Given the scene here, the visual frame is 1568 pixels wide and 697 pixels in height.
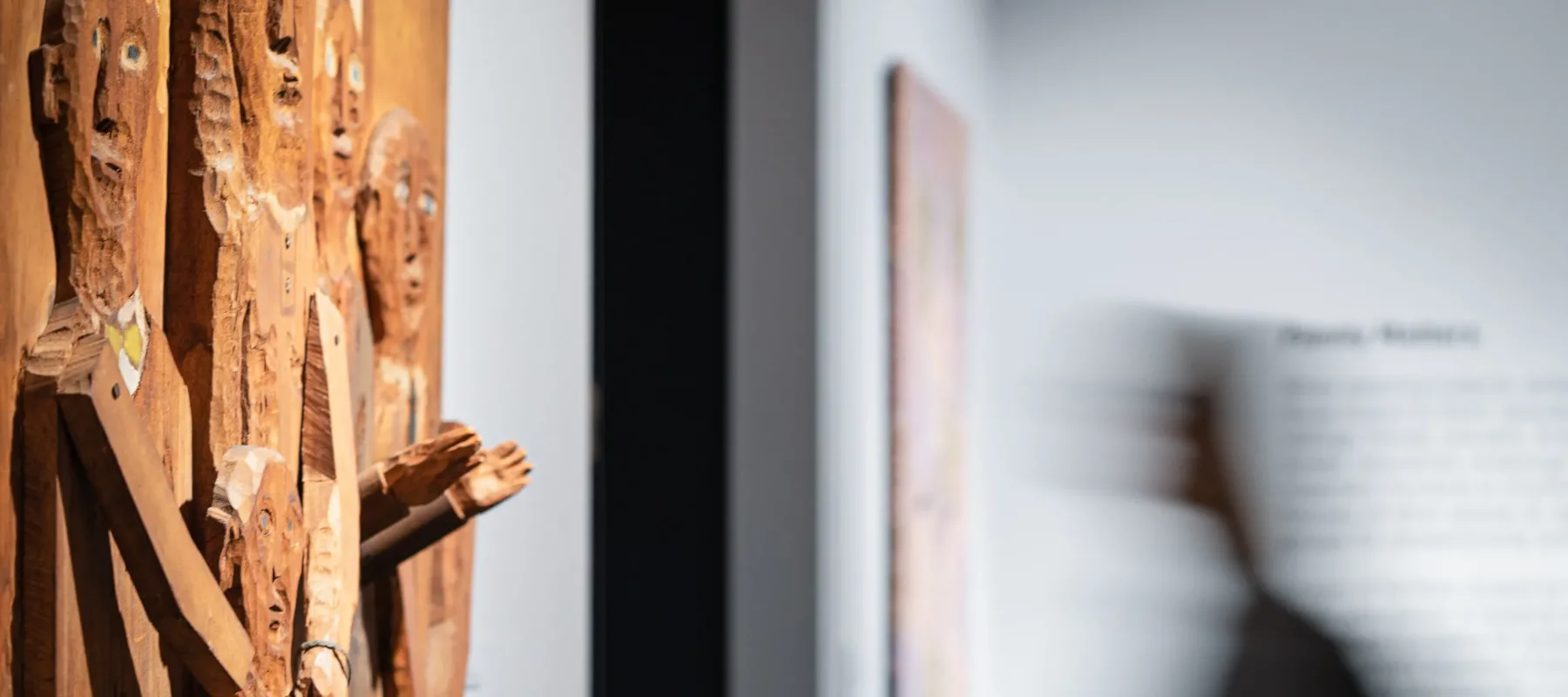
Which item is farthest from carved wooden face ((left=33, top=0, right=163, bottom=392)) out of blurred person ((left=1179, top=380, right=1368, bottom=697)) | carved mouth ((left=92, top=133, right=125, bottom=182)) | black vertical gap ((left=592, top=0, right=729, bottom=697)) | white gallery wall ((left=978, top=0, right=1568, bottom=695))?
Result: blurred person ((left=1179, top=380, right=1368, bottom=697))

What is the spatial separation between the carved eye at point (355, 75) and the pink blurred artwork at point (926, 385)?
1.27 m

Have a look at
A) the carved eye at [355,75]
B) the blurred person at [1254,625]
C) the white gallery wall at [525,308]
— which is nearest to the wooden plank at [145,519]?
the carved eye at [355,75]

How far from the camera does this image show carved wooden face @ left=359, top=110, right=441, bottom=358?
0.63m

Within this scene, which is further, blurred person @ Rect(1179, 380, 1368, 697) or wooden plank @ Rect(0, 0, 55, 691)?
blurred person @ Rect(1179, 380, 1368, 697)

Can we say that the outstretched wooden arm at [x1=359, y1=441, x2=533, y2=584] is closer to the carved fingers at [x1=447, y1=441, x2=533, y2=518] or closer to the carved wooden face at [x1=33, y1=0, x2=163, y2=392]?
the carved fingers at [x1=447, y1=441, x2=533, y2=518]

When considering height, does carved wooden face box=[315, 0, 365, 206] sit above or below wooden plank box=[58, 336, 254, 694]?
above

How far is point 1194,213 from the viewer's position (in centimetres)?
256

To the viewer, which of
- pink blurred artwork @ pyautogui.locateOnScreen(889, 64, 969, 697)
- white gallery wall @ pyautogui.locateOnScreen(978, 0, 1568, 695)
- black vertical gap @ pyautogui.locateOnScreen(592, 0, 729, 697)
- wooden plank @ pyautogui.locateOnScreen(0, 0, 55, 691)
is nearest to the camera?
wooden plank @ pyautogui.locateOnScreen(0, 0, 55, 691)

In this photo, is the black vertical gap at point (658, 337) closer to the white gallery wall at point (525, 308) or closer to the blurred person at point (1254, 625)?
the white gallery wall at point (525, 308)

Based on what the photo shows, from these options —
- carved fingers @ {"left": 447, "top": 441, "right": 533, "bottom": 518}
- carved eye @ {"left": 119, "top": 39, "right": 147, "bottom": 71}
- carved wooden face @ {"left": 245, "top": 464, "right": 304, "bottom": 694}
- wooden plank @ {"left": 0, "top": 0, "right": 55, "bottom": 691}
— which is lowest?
carved wooden face @ {"left": 245, "top": 464, "right": 304, "bottom": 694}

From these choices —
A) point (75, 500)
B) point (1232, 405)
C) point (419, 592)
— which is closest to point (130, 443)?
point (75, 500)

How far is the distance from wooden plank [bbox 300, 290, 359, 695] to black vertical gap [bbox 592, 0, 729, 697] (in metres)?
0.97

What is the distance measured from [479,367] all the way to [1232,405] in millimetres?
2020

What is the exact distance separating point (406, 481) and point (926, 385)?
1.45 m
